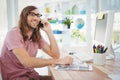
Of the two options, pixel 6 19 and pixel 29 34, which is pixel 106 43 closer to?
pixel 29 34

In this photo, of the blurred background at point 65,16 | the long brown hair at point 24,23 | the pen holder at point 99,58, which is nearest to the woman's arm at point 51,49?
the long brown hair at point 24,23

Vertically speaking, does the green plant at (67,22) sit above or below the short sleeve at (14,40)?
above

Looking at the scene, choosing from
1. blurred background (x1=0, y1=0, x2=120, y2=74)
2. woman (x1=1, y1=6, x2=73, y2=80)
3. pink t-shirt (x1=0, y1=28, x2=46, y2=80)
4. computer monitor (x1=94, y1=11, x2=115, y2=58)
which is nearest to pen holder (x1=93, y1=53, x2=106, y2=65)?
computer monitor (x1=94, y1=11, x2=115, y2=58)

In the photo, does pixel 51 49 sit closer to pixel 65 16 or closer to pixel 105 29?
pixel 105 29

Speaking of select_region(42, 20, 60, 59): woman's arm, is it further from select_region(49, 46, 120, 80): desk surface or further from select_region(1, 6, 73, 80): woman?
select_region(49, 46, 120, 80): desk surface

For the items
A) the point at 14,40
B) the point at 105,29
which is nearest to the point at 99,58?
the point at 105,29

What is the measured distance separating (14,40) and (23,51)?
0.12 meters

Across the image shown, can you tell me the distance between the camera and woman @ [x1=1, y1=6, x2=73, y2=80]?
1.48 m

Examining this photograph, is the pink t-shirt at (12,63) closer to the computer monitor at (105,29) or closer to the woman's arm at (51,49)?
the woman's arm at (51,49)

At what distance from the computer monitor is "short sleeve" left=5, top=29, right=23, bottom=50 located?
2.22 feet

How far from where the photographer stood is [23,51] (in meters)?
1.49

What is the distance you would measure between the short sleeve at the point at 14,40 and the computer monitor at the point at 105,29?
0.68 metres

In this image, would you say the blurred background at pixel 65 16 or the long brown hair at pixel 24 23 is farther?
the blurred background at pixel 65 16

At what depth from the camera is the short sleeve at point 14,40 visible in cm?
151
